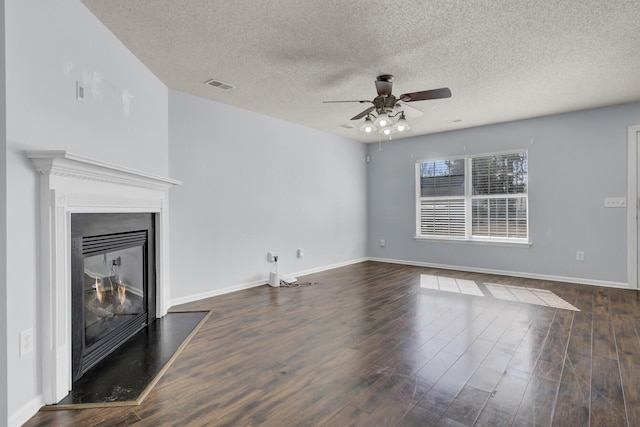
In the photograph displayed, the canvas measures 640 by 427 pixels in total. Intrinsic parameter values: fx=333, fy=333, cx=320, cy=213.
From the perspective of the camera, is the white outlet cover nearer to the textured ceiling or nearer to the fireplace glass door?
the textured ceiling

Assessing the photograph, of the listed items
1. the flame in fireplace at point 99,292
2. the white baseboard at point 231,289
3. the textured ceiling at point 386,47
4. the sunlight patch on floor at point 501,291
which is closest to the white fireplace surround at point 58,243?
the flame in fireplace at point 99,292

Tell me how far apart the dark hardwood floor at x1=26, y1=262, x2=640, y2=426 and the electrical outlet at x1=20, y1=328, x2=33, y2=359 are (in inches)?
14.4

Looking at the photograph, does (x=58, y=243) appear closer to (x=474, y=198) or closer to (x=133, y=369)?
(x=133, y=369)

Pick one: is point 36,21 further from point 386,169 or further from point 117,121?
point 386,169

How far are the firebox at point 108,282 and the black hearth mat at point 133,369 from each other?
8 centimetres

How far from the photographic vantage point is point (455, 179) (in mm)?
6238

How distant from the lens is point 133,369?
7.68 feet

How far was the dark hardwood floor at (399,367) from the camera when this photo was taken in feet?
6.03

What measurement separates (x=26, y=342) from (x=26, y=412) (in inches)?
14.5

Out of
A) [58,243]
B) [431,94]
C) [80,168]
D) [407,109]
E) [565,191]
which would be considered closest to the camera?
[58,243]

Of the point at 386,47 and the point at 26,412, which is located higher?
the point at 386,47

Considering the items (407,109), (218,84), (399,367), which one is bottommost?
(399,367)

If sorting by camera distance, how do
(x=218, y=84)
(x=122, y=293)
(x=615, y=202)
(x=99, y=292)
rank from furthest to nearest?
(x=615, y=202) → (x=218, y=84) → (x=122, y=293) → (x=99, y=292)

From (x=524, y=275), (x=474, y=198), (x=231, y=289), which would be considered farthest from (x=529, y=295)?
(x=231, y=289)
